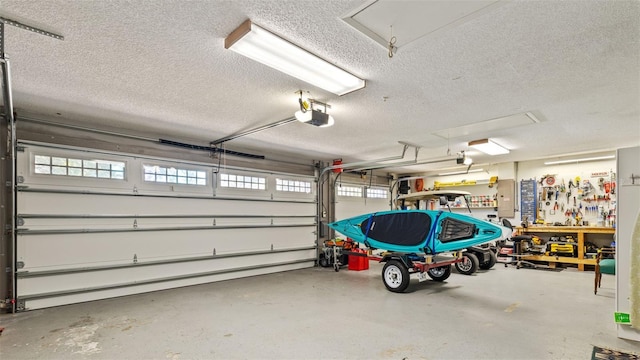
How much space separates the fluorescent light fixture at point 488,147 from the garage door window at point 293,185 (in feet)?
12.6

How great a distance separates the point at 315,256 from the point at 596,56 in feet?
21.5

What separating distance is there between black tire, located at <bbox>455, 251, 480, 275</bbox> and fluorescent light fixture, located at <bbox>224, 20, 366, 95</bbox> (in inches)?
199

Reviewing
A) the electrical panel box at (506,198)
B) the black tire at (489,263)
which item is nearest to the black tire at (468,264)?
the black tire at (489,263)

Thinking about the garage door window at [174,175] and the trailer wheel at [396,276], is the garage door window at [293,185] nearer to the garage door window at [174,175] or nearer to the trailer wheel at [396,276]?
the garage door window at [174,175]

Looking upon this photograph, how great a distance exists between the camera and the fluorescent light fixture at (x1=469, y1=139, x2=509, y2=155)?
19.8 ft

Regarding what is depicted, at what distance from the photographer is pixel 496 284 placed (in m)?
5.73

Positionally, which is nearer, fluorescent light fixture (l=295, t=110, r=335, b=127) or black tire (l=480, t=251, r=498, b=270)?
fluorescent light fixture (l=295, t=110, r=335, b=127)

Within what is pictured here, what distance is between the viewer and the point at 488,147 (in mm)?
6492

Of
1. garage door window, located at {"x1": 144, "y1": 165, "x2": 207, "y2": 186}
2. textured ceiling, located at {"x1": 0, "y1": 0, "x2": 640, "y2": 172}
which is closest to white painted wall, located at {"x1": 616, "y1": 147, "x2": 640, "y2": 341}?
textured ceiling, located at {"x1": 0, "y1": 0, "x2": 640, "y2": 172}

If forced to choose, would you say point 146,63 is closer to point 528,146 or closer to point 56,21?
point 56,21

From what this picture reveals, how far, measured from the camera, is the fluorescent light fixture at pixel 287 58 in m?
2.39

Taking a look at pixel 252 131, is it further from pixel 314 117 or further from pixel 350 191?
pixel 350 191

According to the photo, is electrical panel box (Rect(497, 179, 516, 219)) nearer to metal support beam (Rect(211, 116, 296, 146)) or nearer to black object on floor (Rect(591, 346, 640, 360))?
black object on floor (Rect(591, 346, 640, 360))

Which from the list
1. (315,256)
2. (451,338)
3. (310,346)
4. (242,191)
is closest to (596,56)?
(451,338)
